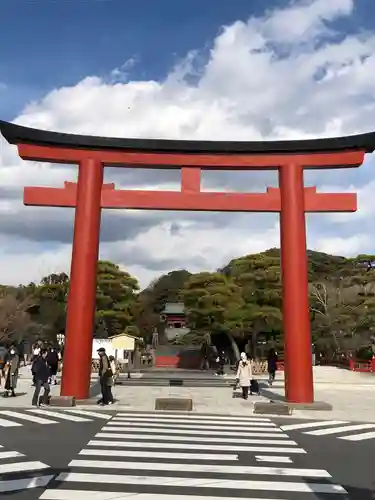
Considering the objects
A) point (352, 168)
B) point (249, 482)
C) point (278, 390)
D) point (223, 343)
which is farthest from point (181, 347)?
point (249, 482)

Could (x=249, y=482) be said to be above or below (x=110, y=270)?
below

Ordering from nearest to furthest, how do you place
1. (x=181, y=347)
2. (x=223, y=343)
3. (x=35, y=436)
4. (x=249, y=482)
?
(x=249, y=482)
(x=35, y=436)
(x=223, y=343)
(x=181, y=347)

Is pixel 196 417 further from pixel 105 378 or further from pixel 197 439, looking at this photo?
pixel 197 439

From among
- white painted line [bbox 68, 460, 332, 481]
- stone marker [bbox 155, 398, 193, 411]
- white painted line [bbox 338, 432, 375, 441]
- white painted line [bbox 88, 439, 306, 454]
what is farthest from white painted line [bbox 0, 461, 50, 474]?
stone marker [bbox 155, 398, 193, 411]

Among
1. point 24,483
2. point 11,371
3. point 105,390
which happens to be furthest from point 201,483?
point 11,371

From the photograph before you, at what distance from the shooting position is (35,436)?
30.8 ft

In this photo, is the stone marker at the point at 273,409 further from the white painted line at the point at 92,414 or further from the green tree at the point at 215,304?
the green tree at the point at 215,304

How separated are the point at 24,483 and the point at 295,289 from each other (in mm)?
10273

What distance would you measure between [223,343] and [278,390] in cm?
2417

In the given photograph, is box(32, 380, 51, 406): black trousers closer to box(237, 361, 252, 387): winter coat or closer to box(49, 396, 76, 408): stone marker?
box(49, 396, 76, 408): stone marker

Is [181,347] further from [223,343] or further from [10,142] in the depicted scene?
[10,142]

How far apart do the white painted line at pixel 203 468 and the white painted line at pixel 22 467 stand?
40cm

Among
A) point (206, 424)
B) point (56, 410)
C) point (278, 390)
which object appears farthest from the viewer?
point (278, 390)

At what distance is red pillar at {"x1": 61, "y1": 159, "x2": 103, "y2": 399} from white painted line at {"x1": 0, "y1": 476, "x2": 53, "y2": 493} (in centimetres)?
827
